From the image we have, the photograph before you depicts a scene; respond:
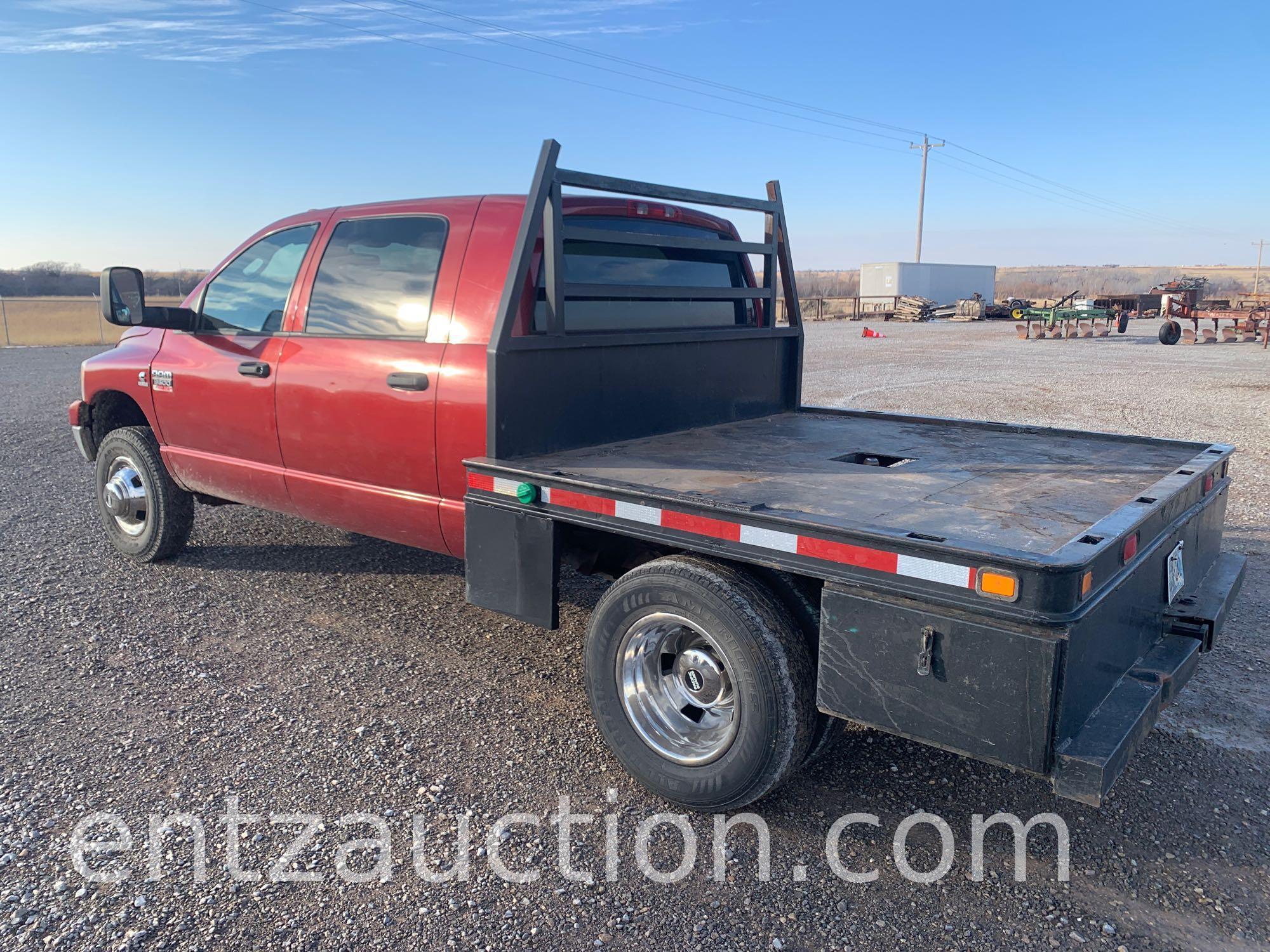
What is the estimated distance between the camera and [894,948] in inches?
104

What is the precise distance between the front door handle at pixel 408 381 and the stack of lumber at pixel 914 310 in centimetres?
4362

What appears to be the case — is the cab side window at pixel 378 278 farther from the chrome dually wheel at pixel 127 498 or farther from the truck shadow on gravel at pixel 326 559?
the chrome dually wheel at pixel 127 498

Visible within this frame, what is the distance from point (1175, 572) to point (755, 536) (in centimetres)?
161

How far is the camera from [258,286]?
17.4ft

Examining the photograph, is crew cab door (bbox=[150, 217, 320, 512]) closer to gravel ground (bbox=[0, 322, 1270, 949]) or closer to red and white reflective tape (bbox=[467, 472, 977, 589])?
gravel ground (bbox=[0, 322, 1270, 949])

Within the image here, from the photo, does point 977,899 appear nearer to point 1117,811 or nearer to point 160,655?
point 1117,811

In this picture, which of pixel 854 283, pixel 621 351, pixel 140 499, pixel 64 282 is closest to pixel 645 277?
pixel 621 351

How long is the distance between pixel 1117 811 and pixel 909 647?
131 centimetres

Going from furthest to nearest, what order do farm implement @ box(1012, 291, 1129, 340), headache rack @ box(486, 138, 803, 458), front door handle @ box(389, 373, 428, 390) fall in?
farm implement @ box(1012, 291, 1129, 340)
front door handle @ box(389, 373, 428, 390)
headache rack @ box(486, 138, 803, 458)

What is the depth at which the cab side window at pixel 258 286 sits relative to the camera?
5.11 metres

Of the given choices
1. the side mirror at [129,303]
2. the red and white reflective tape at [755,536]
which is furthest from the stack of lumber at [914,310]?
the red and white reflective tape at [755,536]

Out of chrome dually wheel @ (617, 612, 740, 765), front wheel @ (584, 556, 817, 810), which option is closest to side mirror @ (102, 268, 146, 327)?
front wheel @ (584, 556, 817, 810)

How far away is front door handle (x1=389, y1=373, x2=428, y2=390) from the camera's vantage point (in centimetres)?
427

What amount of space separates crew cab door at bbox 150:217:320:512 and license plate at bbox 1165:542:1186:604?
4052 mm
